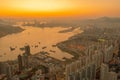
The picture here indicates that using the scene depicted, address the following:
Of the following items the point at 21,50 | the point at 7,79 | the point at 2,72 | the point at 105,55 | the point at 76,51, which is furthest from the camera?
the point at 21,50

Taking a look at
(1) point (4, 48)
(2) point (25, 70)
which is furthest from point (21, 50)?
(2) point (25, 70)

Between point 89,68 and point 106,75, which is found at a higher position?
point 89,68

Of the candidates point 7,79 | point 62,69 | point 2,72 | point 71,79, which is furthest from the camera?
point 62,69

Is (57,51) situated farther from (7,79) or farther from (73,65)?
(7,79)

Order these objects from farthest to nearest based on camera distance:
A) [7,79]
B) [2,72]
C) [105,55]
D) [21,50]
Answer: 1. [21,50]
2. [105,55]
3. [2,72]
4. [7,79]

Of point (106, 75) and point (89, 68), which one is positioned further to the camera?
point (89, 68)

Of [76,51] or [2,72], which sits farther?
[76,51]

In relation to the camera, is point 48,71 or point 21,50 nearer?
point 48,71

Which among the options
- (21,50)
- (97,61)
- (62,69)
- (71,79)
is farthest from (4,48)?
(71,79)

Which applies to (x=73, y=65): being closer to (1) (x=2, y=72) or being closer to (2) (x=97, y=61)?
(2) (x=97, y=61)
